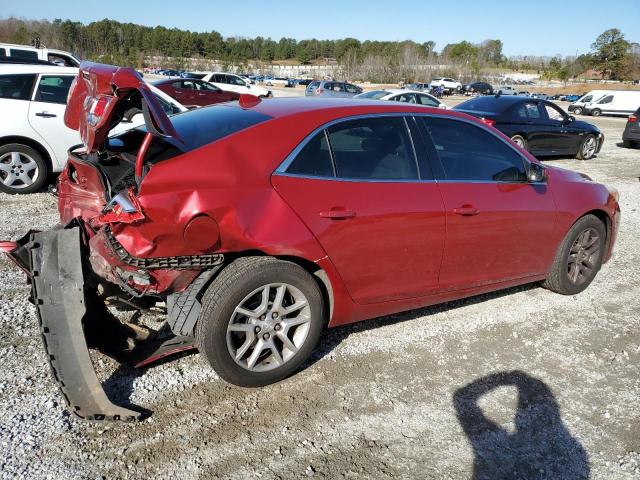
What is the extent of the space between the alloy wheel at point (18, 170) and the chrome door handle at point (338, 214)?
5.45m

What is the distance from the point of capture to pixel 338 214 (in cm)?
310

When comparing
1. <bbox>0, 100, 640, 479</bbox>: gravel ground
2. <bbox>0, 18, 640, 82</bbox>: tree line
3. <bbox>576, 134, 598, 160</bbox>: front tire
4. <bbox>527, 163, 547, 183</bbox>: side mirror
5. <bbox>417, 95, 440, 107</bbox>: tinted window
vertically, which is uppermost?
<bbox>0, 18, 640, 82</bbox>: tree line

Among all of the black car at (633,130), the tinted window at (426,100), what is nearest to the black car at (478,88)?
the tinted window at (426,100)

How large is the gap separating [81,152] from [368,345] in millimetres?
2321

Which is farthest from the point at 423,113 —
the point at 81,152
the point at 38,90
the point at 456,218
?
the point at 38,90

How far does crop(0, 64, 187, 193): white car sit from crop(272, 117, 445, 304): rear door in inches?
Answer: 168

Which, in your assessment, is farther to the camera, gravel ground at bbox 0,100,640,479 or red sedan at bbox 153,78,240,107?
red sedan at bbox 153,78,240,107

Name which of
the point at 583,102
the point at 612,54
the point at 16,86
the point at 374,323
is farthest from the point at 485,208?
the point at 612,54

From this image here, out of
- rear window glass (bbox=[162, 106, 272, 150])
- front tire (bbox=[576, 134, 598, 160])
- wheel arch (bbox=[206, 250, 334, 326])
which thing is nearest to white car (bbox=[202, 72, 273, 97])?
front tire (bbox=[576, 134, 598, 160])

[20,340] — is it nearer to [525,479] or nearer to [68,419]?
[68,419]

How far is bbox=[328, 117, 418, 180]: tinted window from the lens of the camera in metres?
3.26

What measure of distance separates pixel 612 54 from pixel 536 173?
100559 mm

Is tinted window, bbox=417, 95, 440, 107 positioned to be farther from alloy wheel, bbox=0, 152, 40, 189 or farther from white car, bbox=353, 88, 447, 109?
alloy wheel, bbox=0, 152, 40, 189

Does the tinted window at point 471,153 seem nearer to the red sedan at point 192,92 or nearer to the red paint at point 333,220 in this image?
the red paint at point 333,220
